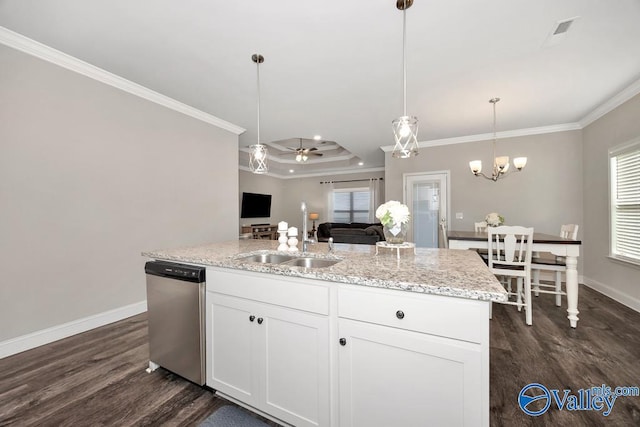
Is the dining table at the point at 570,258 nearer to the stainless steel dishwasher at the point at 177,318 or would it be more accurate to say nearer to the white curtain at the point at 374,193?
the stainless steel dishwasher at the point at 177,318

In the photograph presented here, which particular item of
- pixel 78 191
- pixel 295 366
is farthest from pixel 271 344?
pixel 78 191

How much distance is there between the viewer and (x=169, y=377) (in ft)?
6.16

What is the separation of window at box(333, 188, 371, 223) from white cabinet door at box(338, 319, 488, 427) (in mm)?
7102

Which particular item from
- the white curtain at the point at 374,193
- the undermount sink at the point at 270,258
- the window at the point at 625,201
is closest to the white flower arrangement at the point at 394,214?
the undermount sink at the point at 270,258

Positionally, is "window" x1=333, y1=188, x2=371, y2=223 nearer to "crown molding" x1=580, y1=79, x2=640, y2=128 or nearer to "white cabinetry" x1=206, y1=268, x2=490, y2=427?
"crown molding" x1=580, y1=79, x2=640, y2=128

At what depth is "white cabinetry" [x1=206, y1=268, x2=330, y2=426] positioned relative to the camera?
4.23 feet

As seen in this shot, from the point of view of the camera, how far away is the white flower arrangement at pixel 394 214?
5.84ft

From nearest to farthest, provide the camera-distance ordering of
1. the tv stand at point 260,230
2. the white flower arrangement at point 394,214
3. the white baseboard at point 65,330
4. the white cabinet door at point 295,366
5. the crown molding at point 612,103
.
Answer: the white cabinet door at point 295,366 → the white flower arrangement at point 394,214 → the white baseboard at point 65,330 → the crown molding at point 612,103 → the tv stand at point 260,230

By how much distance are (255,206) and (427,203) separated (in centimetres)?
471

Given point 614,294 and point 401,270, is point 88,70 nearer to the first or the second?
point 401,270

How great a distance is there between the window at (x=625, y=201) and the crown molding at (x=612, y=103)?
1.89 feet

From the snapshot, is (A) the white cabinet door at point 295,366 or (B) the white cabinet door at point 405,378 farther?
(A) the white cabinet door at point 295,366

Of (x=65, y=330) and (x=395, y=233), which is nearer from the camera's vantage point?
(x=395, y=233)

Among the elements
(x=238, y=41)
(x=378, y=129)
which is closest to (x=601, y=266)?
(x=378, y=129)
